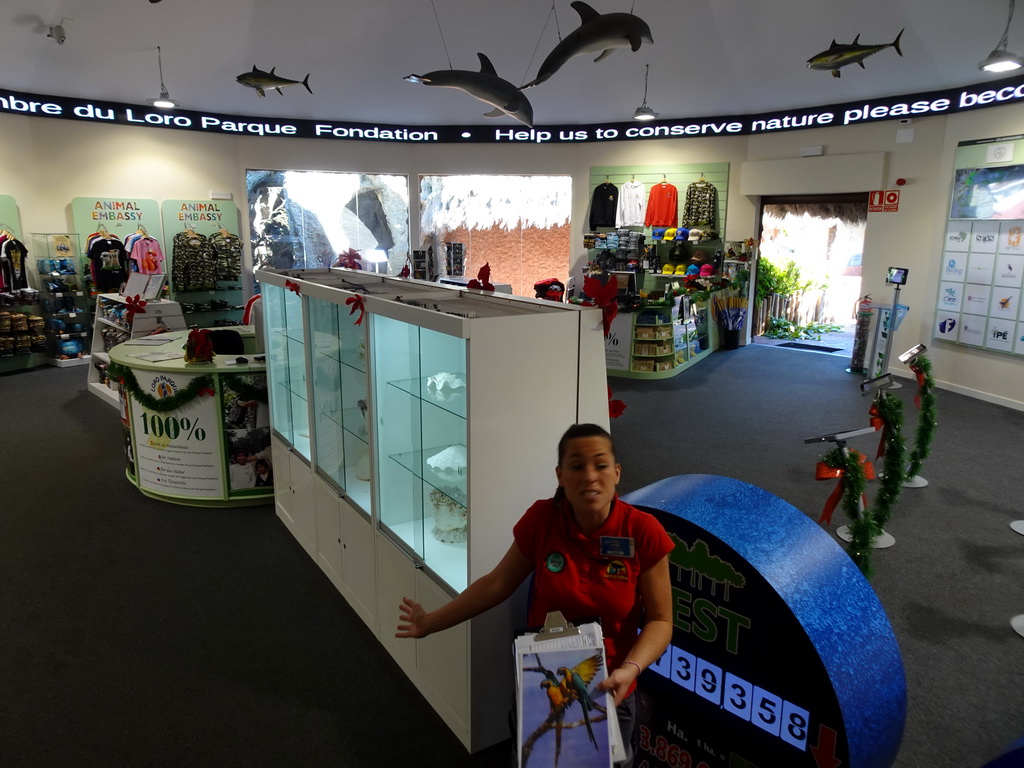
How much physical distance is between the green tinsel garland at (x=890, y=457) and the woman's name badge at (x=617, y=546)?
2985 millimetres

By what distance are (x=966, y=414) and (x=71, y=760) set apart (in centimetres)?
816

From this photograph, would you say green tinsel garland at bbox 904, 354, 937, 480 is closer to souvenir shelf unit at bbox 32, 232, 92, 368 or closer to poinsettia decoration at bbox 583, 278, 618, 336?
poinsettia decoration at bbox 583, 278, 618, 336

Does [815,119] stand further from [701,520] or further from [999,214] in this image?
→ [701,520]

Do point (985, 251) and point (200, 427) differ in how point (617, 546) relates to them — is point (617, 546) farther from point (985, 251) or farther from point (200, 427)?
point (985, 251)

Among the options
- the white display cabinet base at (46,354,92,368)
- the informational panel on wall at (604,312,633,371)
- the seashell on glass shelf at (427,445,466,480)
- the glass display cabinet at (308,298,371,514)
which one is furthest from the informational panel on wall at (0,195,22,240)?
the seashell on glass shelf at (427,445,466,480)

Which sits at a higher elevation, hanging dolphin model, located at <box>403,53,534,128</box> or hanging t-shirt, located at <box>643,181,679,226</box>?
hanging dolphin model, located at <box>403,53,534,128</box>

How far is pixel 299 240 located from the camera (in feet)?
39.4

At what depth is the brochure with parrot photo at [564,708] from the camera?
1478 mm

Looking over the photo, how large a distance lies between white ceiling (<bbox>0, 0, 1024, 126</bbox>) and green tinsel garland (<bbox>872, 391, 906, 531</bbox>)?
16.3ft

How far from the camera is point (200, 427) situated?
4938 mm

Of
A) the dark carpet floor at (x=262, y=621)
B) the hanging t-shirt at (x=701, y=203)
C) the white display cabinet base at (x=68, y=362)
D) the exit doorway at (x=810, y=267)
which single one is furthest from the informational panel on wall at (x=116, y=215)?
the exit doorway at (x=810, y=267)

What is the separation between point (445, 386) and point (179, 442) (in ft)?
10.0

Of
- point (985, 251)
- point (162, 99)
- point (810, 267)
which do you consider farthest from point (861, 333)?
point (162, 99)

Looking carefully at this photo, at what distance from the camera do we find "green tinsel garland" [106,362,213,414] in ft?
15.9
